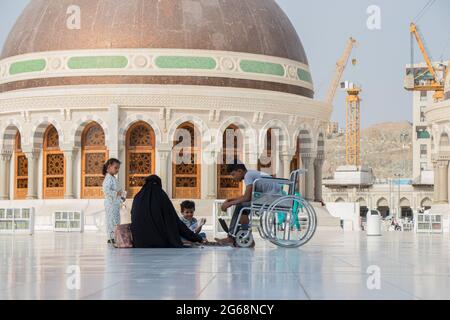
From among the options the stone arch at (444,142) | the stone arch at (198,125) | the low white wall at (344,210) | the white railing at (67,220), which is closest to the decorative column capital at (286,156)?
the stone arch at (198,125)

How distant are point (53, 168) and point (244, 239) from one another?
1931cm

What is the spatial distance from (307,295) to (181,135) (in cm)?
2524

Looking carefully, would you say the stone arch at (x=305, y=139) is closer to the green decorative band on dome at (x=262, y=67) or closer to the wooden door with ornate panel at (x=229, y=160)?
the green decorative band on dome at (x=262, y=67)

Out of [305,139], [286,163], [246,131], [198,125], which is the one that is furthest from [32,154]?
[305,139]

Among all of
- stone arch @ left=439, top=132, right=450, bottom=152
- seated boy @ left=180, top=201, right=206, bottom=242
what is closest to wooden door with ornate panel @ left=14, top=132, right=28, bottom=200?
stone arch @ left=439, top=132, right=450, bottom=152

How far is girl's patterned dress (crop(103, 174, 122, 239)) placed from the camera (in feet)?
52.3

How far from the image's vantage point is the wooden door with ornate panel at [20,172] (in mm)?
32906

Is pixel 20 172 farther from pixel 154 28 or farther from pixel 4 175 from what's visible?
pixel 154 28

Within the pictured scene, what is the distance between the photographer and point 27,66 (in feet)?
110

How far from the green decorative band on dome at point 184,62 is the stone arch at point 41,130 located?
13.4ft

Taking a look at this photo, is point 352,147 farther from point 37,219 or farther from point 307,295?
point 307,295

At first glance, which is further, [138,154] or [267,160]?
[267,160]

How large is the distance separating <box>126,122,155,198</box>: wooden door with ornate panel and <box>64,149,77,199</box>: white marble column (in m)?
1.90
